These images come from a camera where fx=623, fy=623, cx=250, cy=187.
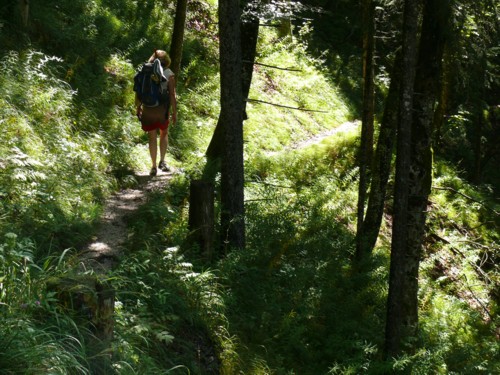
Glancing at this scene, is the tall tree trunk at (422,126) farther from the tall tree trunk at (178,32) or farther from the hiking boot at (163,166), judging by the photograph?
the tall tree trunk at (178,32)

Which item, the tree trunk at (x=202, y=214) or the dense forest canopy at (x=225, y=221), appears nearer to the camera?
the dense forest canopy at (x=225, y=221)

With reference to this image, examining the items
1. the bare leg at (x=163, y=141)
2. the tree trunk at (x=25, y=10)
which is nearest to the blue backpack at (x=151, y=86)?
the bare leg at (x=163, y=141)

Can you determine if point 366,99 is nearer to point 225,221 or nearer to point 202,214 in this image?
point 225,221

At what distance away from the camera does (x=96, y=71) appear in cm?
1395

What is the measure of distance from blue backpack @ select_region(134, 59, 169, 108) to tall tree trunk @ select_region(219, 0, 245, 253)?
2.12 m

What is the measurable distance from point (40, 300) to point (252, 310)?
4159 mm

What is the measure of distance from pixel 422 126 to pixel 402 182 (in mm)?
1060

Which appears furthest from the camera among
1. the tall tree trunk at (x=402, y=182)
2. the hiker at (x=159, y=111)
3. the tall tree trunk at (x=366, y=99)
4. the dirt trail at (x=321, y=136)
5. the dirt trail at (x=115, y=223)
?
the dirt trail at (x=321, y=136)

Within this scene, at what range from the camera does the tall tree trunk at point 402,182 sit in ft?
26.5

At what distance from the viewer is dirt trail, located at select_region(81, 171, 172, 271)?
25.5ft

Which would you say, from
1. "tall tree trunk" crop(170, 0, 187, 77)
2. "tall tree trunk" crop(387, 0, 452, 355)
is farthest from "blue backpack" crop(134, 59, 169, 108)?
"tall tree trunk" crop(387, 0, 452, 355)

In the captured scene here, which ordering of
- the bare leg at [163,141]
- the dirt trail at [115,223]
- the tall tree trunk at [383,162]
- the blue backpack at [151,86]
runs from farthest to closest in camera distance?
1. the tall tree trunk at [383,162]
2. the bare leg at [163,141]
3. the blue backpack at [151,86]
4. the dirt trail at [115,223]

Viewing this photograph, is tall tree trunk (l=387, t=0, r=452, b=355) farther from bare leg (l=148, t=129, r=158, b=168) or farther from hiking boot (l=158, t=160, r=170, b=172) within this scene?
hiking boot (l=158, t=160, r=170, b=172)

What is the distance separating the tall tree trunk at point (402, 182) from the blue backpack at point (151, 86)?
4443 mm
